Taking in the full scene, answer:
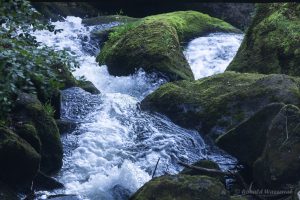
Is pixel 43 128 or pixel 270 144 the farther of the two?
pixel 43 128

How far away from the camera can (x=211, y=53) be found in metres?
13.0

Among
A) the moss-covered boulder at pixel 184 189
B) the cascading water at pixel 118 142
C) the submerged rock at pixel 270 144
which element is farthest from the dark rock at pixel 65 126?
the moss-covered boulder at pixel 184 189

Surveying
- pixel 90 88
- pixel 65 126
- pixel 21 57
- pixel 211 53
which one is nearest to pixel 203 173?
pixel 21 57

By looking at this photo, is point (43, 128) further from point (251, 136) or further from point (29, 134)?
point (251, 136)

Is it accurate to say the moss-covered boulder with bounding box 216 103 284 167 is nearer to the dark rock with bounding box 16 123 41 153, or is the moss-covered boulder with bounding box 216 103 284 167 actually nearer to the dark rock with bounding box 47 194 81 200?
the dark rock with bounding box 47 194 81 200

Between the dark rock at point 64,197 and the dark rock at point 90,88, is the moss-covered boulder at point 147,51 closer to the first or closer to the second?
the dark rock at point 90,88

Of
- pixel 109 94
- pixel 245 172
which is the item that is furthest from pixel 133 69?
pixel 245 172

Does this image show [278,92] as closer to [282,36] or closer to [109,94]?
[282,36]

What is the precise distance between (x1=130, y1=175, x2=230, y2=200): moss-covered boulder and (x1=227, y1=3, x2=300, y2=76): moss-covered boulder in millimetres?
4374

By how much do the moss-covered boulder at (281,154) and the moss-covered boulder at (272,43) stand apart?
10.3 feet

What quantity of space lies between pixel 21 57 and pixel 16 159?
199 cm

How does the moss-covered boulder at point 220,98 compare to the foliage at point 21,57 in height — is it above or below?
below

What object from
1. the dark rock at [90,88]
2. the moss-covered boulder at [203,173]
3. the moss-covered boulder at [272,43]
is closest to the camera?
the moss-covered boulder at [203,173]

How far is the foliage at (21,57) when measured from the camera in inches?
176
